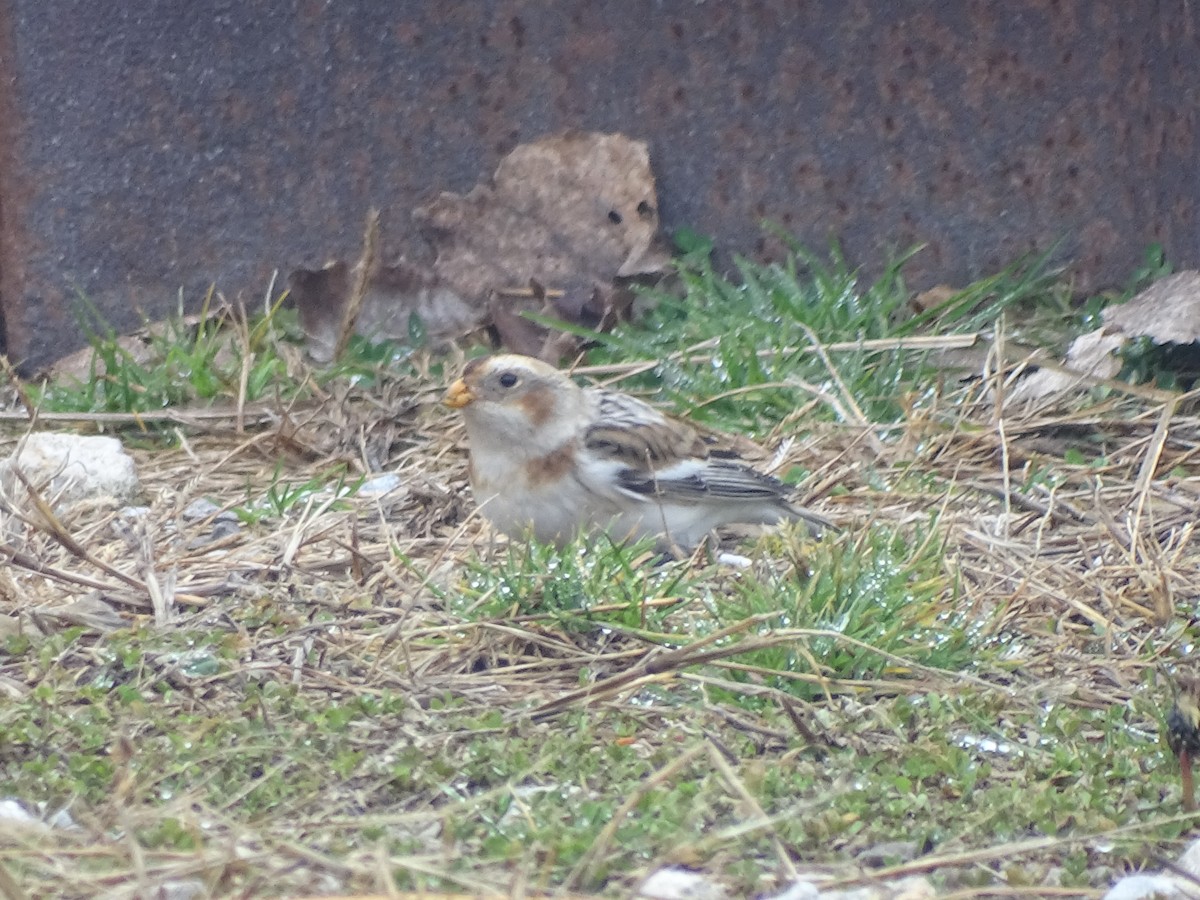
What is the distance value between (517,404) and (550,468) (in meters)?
0.19

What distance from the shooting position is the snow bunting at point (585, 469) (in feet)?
13.8

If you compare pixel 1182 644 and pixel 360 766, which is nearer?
pixel 360 766

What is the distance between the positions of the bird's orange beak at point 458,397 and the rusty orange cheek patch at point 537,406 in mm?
128

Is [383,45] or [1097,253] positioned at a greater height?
[383,45]

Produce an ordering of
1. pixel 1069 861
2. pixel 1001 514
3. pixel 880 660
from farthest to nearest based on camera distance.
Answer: pixel 1001 514 → pixel 880 660 → pixel 1069 861

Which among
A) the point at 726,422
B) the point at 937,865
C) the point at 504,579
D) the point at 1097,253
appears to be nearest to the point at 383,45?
the point at 726,422

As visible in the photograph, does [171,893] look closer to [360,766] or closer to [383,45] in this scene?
[360,766]

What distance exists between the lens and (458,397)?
14.2 feet

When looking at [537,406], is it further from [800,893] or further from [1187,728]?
[800,893]

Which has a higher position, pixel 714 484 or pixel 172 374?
pixel 714 484

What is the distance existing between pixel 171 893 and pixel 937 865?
1056mm

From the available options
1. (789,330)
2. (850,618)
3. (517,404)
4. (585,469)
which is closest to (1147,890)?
(850,618)

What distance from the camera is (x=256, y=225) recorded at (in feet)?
19.4

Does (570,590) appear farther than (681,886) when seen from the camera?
Yes
